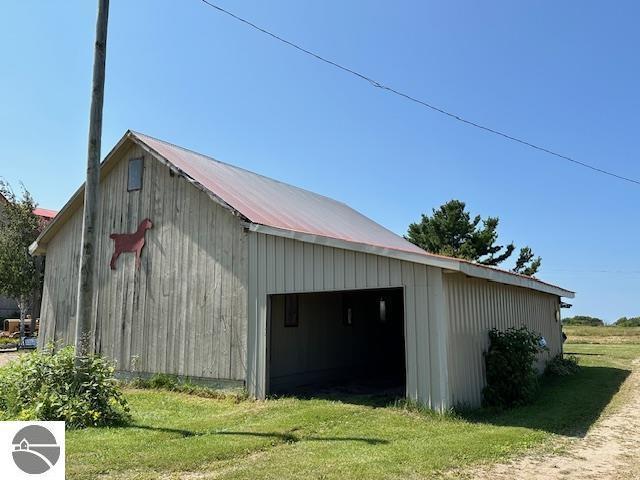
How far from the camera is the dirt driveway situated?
5.76m

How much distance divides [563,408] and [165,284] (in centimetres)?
863

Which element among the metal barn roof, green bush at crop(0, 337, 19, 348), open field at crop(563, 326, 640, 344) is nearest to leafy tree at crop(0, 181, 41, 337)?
green bush at crop(0, 337, 19, 348)

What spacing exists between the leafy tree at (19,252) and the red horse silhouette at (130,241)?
15.7 metres

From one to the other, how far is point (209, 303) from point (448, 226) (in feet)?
105

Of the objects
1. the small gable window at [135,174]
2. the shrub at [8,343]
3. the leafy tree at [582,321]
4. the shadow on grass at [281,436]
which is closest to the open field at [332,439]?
the shadow on grass at [281,436]

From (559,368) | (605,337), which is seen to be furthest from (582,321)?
(559,368)

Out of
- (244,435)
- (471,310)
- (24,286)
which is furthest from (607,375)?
(24,286)

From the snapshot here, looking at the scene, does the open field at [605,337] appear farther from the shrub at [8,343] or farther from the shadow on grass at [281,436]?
the shrub at [8,343]

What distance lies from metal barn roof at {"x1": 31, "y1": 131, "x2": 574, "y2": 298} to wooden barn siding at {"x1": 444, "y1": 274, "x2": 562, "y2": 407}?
18.9 inches

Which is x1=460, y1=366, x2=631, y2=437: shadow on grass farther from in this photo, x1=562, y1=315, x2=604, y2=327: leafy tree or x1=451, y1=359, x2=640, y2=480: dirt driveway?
x1=562, y1=315, x2=604, y2=327: leafy tree

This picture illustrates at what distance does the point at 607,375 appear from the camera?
1466 cm

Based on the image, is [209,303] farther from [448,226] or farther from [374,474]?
[448,226]

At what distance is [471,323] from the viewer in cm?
966

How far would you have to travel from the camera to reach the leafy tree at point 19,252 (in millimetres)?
26312
